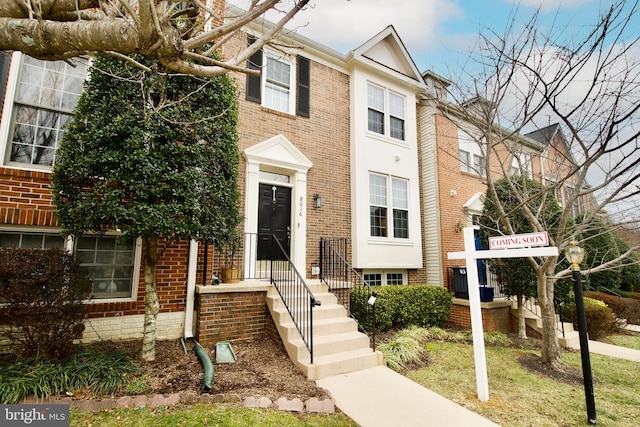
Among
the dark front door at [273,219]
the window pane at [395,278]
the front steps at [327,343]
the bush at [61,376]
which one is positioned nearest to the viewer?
the bush at [61,376]

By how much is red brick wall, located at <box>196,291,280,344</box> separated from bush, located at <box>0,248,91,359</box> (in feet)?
5.42

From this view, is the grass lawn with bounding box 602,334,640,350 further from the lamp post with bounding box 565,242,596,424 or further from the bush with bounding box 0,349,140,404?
the bush with bounding box 0,349,140,404

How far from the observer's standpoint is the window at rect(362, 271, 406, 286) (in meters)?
8.85

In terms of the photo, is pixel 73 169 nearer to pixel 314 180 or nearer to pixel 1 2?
pixel 1 2

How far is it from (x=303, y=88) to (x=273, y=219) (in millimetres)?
3522

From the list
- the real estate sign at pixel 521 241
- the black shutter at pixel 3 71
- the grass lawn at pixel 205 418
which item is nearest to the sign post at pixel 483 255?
the real estate sign at pixel 521 241

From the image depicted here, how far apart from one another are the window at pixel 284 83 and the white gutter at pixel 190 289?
3.96 meters

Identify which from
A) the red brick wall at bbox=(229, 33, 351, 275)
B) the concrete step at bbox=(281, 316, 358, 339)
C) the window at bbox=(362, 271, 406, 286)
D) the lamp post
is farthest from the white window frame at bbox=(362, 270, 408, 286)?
the lamp post

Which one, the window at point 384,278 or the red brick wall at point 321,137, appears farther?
the window at point 384,278

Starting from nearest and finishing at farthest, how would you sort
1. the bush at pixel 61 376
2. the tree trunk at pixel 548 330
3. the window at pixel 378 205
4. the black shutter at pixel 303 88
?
the bush at pixel 61 376, the tree trunk at pixel 548 330, the black shutter at pixel 303 88, the window at pixel 378 205

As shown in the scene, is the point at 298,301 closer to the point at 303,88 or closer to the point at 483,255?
the point at 483,255

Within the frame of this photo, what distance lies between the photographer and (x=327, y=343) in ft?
16.1

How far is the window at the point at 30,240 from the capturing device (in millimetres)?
4684

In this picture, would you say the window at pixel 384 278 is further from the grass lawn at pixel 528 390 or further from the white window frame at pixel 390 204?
the grass lawn at pixel 528 390
